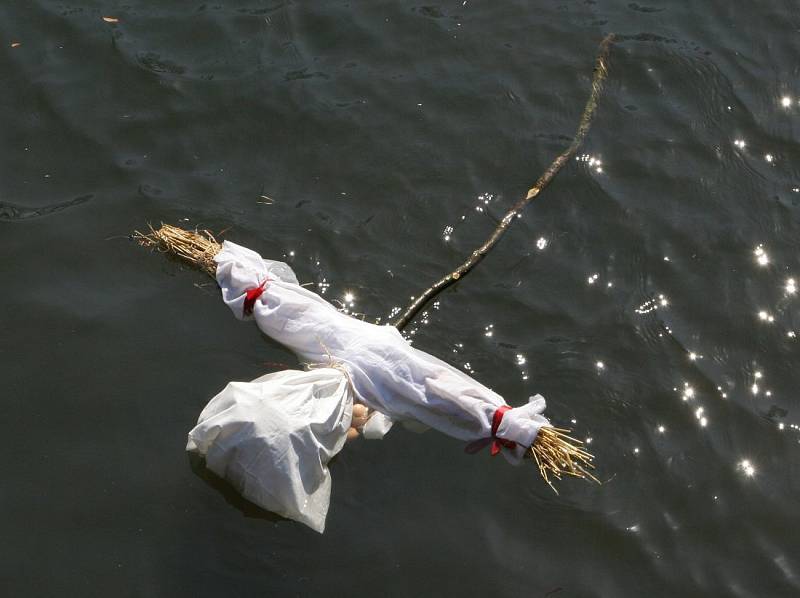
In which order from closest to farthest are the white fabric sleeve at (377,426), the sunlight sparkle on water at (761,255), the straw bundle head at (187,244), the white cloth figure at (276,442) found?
the white cloth figure at (276,442), the white fabric sleeve at (377,426), the straw bundle head at (187,244), the sunlight sparkle on water at (761,255)

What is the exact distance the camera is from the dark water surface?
5.48m

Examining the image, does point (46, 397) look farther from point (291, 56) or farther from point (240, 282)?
point (291, 56)

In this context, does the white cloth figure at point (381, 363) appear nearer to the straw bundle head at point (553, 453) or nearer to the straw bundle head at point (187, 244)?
the straw bundle head at point (553, 453)

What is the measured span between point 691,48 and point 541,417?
14.2 ft

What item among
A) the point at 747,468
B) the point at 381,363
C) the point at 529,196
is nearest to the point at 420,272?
the point at 529,196

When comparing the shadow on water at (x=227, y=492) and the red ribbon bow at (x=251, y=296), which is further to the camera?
the red ribbon bow at (x=251, y=296)

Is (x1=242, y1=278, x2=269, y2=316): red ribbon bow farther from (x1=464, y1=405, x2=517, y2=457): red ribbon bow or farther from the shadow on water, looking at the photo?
(x1=464, y1=405, x2=517, y2=457): red ribbon bow

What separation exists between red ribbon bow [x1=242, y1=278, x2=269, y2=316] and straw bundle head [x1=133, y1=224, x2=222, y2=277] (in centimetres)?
45

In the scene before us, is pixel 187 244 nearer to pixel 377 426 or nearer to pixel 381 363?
pixel 381 363

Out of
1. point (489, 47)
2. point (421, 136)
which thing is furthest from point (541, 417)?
point (489, 47)

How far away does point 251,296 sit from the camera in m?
5.95

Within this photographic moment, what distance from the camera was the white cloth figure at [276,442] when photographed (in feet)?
16.6

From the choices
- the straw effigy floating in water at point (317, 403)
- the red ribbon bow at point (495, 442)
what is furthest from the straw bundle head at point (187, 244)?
the red ribbon bow at point (495, 442)

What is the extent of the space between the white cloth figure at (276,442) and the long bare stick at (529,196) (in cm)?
109
